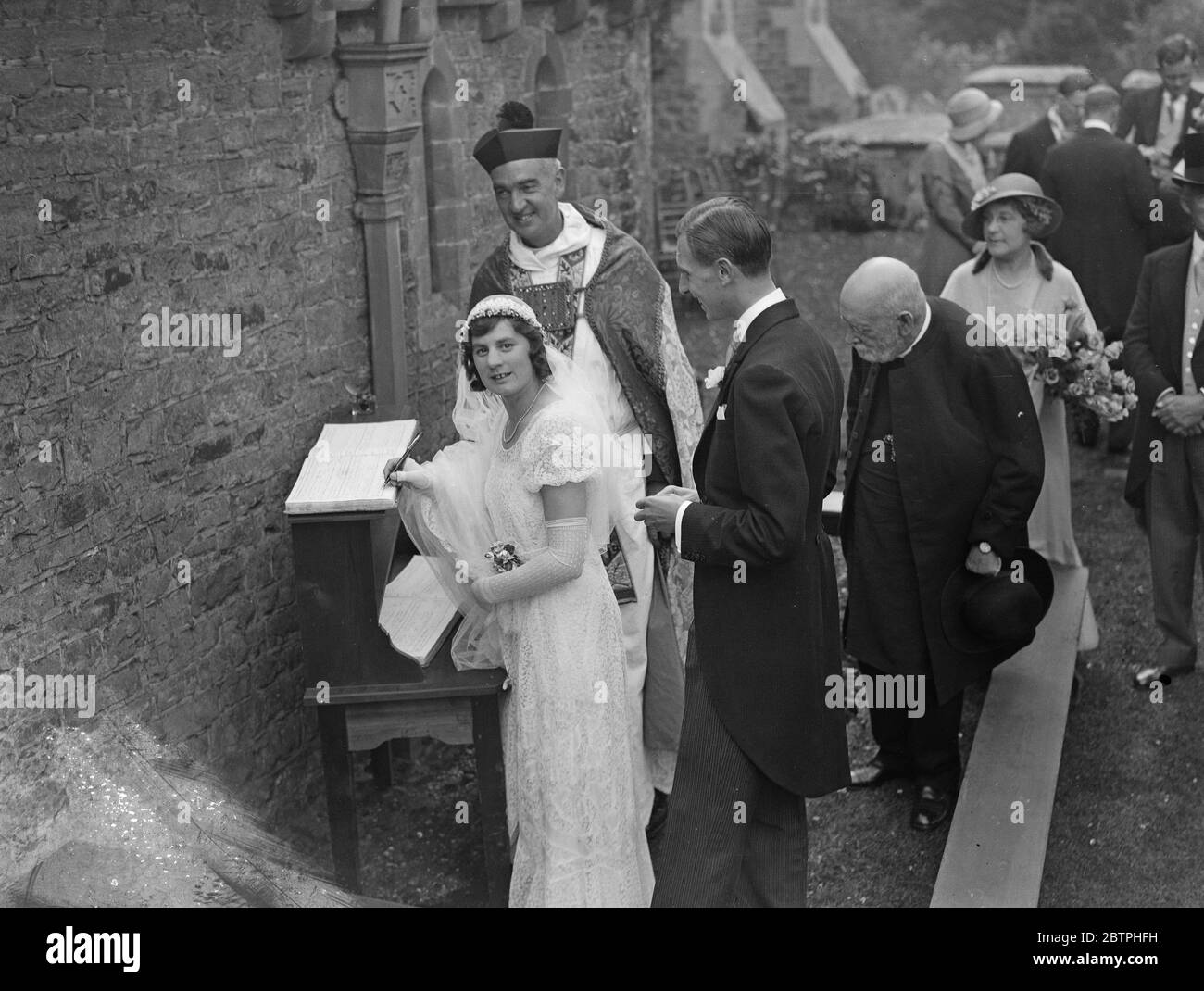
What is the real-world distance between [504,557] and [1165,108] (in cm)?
840

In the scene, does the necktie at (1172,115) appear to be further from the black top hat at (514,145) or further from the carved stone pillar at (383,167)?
the black top hat at (514,145)

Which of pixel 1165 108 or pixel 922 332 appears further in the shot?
pixel 1165 108

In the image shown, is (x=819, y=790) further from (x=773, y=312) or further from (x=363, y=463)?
(x=363, y=463)

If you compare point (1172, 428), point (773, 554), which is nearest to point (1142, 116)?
point (1172, 428)

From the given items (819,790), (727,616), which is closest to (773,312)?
(727,616)

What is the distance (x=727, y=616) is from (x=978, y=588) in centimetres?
162

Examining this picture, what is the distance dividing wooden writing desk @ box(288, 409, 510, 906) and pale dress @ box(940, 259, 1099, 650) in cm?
285

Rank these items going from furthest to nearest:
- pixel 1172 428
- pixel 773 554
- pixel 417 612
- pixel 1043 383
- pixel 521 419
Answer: pixel 1043 383
pixel 1172 428
pixel 417 612
pixel 521 419
pixel 773 554

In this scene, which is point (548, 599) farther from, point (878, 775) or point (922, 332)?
point (878, 775)

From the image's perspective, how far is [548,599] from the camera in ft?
16.4

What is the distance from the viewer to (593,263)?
6.00 metres

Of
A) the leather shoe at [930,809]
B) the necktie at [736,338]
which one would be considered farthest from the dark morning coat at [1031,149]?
the necktie at [736,338]
